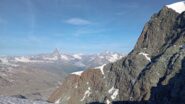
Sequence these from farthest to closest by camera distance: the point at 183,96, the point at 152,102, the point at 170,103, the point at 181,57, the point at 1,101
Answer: the point at 181,57
the point at 152,102
the point at 170,103
the point at 183,96
the point at 1,101

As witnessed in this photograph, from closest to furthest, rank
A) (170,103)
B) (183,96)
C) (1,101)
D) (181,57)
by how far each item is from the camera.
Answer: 1. (1,101)
2. (183,96)
3. (170,103)
4. (181,57)

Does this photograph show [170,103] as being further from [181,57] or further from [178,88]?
[181,57]

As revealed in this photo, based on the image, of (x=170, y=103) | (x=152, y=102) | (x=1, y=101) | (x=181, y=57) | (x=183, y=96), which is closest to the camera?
(x=1, y=101)

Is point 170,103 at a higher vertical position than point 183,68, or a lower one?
lower

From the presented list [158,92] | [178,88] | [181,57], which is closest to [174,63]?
[181,57]

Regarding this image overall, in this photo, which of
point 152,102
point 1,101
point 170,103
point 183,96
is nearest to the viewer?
point 1,101

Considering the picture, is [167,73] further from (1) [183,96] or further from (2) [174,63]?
(1) [183,96]

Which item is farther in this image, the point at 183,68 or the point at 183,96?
the point at 183,68

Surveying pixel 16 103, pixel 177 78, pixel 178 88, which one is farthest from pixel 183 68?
pixel 16 103

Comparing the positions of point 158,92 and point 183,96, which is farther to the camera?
point 158,92
